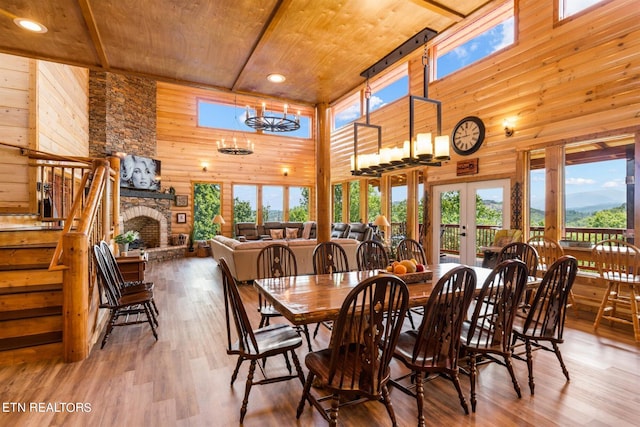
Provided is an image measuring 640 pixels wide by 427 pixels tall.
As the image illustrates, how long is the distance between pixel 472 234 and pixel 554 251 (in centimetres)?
188

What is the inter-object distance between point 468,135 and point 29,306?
6.94 metres

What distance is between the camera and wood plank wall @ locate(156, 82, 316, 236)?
9.91 meters

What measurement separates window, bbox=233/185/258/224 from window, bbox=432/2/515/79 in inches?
275

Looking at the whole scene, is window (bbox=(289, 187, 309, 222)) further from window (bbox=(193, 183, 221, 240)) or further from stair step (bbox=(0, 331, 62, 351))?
stair step (bbox=(0, 331, 62, 351))

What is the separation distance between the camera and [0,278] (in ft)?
9.59

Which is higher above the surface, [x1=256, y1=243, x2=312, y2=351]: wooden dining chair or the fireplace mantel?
the fireplace mantel

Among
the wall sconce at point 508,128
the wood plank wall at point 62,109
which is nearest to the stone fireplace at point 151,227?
the wood plank wall at point 62,109

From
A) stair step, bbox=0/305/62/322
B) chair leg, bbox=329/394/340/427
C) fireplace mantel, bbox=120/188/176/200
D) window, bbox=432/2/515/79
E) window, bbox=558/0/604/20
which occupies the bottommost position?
chair leg, bbox=329/394/340/427

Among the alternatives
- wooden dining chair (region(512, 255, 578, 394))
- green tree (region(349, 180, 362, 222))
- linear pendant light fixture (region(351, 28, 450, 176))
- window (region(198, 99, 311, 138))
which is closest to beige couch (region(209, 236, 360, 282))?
linear pendant light fixture (region(351, 28, 450, 176))

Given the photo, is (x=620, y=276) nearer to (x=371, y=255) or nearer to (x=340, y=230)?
(x=371, y=255)

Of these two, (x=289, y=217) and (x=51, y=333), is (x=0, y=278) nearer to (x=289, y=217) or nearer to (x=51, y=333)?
(x=51, y=333)

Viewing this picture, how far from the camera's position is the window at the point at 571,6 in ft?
14.4

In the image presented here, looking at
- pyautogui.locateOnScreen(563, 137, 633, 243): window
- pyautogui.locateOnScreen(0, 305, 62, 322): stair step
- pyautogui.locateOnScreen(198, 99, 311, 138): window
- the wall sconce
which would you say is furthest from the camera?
pyautogui.locateOnScreen(198, 99, 311, 138): window

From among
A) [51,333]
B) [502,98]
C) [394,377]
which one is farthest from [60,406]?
[502,98]
